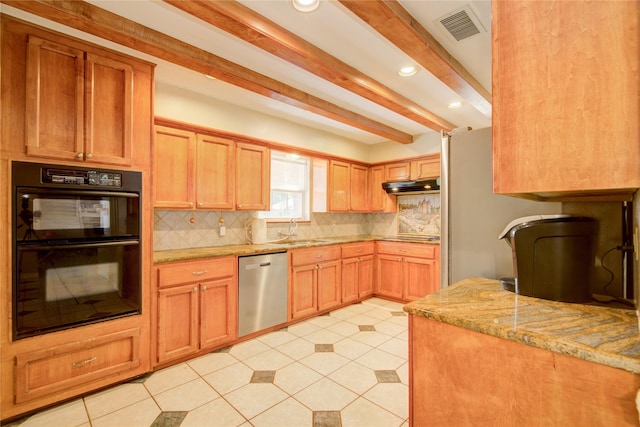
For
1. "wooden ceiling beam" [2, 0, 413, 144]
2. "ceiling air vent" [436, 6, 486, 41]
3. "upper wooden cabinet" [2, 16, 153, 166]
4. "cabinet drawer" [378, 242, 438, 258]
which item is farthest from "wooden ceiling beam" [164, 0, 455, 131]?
"cabinet drawer" [378, 242, 438, 258]

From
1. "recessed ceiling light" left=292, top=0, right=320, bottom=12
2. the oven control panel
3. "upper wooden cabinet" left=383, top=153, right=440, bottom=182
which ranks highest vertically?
"recessed ceiling light" left=292, top=0, right=320, bottom=12

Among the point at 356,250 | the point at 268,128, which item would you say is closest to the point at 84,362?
the point at 268,128

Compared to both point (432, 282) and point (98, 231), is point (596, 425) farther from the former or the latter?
point (432, 282)

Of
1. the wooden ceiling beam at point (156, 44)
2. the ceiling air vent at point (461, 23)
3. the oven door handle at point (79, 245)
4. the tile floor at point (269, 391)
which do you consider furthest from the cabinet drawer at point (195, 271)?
the ceiling air vent at point (461, 23)

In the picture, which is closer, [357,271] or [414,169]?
[357,271]

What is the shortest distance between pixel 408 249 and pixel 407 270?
29 cm

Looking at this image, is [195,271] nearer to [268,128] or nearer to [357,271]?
[268,128]

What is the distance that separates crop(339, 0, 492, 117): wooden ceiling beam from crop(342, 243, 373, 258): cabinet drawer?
2249 mm

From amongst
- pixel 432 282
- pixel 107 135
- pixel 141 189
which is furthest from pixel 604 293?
pixel 107 135

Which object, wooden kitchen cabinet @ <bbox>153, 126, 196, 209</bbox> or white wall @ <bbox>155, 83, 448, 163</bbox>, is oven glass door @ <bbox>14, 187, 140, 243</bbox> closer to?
wooden kitchen cabinet @ <bbox>153, 126, 196, 209</bbox>

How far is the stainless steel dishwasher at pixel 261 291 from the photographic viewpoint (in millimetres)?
2828

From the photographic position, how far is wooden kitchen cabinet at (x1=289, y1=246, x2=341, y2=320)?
3283mm

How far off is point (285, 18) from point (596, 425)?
230cm

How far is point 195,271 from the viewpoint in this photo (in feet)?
8.24
